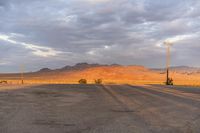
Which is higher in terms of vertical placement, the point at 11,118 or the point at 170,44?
the point at 170,44

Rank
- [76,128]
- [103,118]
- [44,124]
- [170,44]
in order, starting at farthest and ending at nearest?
[170,44]
[103,118]
[44,124]
[76,128]

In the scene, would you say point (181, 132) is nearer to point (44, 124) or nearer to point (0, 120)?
point (44, 124)

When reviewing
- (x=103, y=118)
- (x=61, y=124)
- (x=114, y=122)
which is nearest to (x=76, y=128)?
(x=61, y=124)

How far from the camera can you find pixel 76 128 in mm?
12539

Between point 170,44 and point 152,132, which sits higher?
point 170,44

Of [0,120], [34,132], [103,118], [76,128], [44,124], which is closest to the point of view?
[34,132]

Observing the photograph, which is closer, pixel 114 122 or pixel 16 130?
pixel 16 130

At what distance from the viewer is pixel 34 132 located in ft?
38.2

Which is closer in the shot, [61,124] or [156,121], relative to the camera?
[61,124]

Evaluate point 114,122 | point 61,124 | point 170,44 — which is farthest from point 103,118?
point 170,44

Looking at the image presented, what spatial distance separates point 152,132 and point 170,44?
7229 cm

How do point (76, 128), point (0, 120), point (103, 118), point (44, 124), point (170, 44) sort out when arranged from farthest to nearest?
point (170, 44)
point (103, 118)
point (0, 120)
point (44, 124)
point (76, 128)

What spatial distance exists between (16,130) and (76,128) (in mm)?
1889

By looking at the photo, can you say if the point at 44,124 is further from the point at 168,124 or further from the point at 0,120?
the point at 168,124
